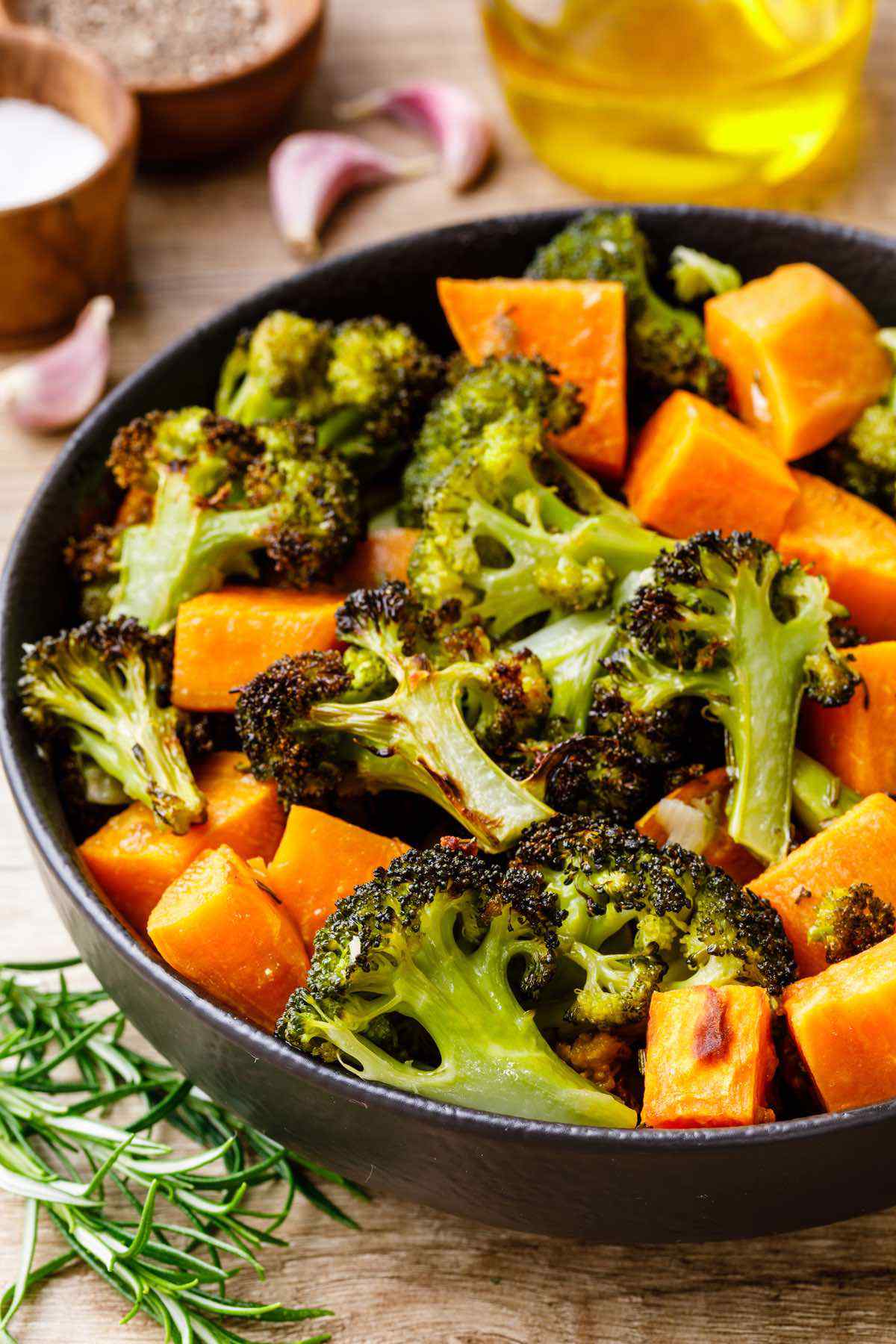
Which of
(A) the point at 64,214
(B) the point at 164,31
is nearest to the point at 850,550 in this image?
(A) the point at 64,214

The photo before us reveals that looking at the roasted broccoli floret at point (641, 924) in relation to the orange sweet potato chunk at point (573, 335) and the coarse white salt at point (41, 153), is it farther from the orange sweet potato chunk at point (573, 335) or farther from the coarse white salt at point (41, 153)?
the coarse white salt at point (41, 153)

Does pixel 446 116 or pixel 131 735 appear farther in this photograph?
pixel 446 116

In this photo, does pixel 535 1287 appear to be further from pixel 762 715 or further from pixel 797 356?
pixel 797 356

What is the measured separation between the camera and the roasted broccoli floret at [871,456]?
244cm

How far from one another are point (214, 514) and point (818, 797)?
1035 millimetres

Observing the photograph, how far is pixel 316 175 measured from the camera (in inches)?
151

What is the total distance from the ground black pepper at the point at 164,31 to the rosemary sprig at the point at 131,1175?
101 inches

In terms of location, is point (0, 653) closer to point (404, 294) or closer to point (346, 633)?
point (346, 633)

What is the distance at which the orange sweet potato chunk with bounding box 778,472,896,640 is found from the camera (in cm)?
A: 229

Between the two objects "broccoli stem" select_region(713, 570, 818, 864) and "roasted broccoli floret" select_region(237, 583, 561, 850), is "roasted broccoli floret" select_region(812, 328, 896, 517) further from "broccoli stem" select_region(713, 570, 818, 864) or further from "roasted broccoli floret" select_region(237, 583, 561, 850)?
"roasted broccoli floret" select_region(237, 583, 561, 850)

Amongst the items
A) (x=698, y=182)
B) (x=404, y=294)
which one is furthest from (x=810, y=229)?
(x=698, y=182)

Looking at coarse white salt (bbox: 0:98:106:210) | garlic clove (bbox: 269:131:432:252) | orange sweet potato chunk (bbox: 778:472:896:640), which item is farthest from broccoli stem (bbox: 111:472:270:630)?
garlic clove (bbox: 269:131:432:252)

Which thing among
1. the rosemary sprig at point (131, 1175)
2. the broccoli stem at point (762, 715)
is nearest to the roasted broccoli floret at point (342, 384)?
the broccoli stem at point (762, 715)

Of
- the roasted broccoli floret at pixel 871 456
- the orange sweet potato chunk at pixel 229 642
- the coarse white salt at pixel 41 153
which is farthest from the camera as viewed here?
the coarse white salt at pixel 41 153
